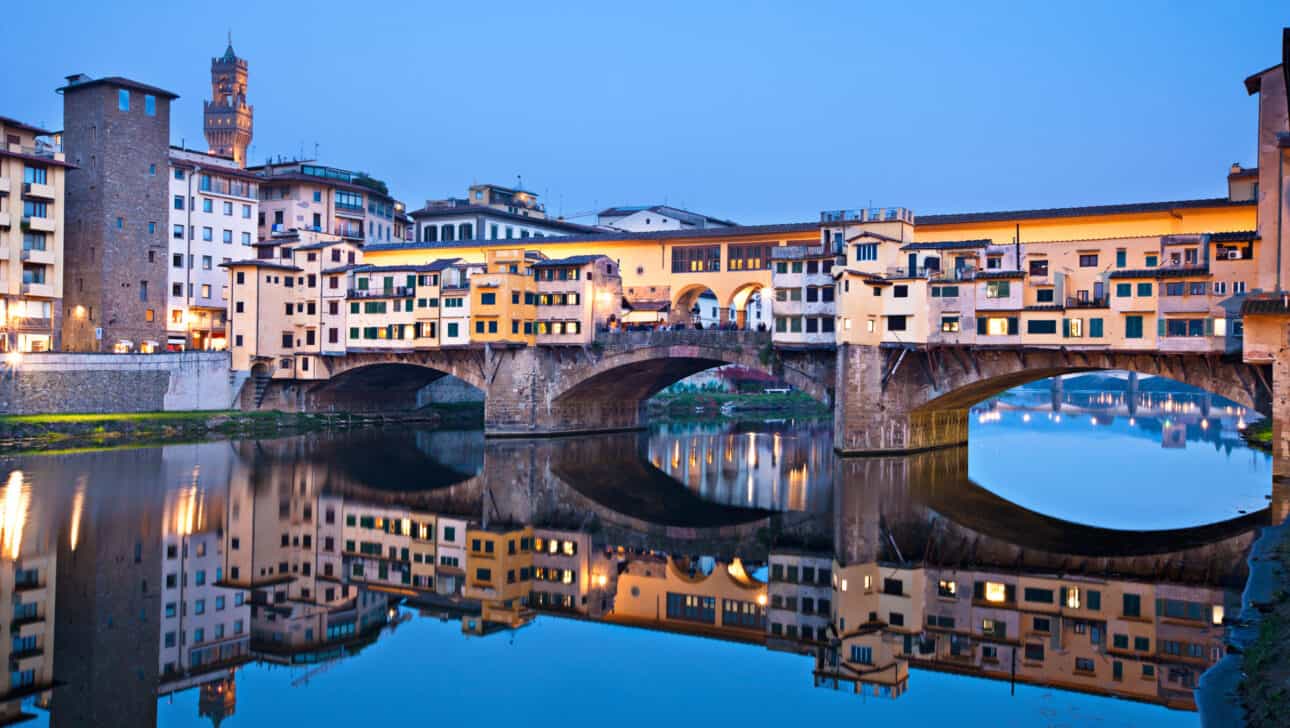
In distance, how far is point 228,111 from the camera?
322 ft

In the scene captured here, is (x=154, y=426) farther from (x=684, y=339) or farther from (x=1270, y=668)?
(x=1270, y=668)

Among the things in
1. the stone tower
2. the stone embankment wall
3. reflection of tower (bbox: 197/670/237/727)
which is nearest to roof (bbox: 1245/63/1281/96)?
reflection of tower (bbox: 197/670/237/727)

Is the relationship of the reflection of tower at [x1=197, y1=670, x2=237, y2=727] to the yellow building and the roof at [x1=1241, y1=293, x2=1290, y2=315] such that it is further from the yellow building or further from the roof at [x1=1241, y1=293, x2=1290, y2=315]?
the yellow building

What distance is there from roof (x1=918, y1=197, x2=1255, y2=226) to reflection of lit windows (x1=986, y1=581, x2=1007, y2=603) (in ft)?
89.3

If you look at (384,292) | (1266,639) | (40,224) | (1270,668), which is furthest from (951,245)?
(40,224)

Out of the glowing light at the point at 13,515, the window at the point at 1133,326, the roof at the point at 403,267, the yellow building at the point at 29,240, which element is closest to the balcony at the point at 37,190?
the yellow building at the point at 29,240

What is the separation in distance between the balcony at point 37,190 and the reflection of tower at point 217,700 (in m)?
46.5

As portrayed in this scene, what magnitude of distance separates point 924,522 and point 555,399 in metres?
28.6

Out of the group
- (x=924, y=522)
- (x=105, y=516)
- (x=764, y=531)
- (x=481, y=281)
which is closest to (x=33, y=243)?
(x=481, y=281)

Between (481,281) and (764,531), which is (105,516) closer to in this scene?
(764,531)

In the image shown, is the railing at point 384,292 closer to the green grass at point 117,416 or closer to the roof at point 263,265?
the roof at point 263,265

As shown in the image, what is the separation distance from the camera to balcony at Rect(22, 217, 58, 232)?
176ft

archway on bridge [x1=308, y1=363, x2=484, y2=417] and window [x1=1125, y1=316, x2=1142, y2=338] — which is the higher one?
window [x1=1125, y1=316, x2=1142, y2=338]

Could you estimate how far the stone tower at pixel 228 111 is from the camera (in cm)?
9769
